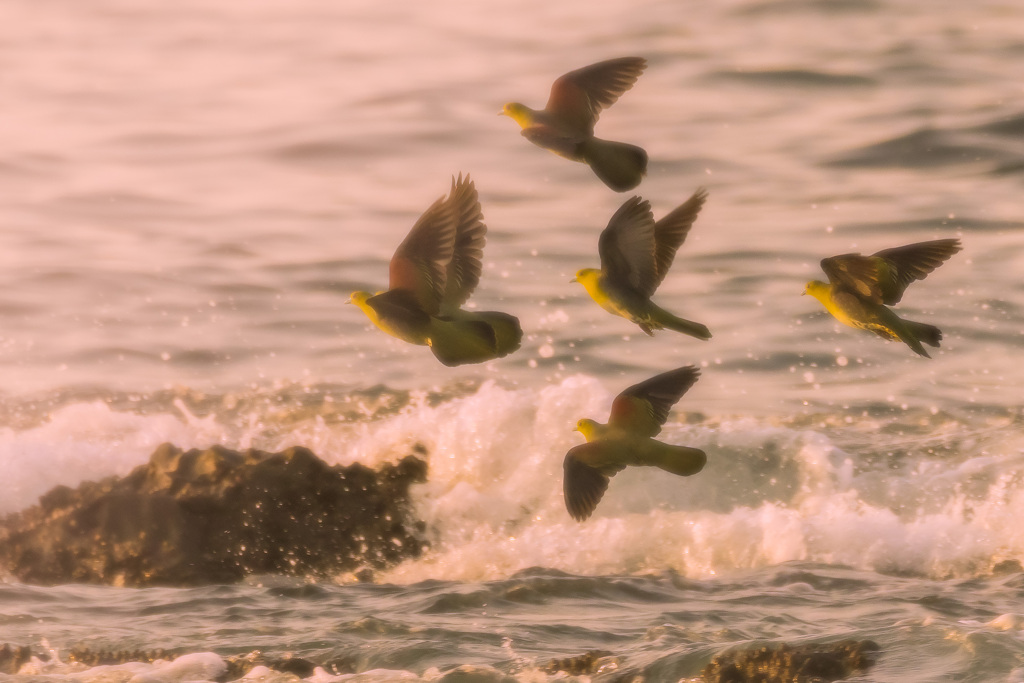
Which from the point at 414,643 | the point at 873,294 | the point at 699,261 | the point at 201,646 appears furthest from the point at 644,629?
the point at 699,261

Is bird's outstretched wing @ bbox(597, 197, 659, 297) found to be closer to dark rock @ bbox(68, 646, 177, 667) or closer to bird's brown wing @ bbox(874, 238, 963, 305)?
bird's brown wing @ bbox(874, 238, 963, 305)

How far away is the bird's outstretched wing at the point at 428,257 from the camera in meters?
3.10

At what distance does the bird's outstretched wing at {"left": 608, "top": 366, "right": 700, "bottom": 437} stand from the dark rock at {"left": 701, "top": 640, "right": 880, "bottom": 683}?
5.47 feet

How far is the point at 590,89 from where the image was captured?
3.49m

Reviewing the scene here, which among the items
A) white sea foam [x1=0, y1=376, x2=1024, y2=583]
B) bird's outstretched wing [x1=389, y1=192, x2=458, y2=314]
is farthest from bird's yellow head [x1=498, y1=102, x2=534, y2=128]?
white sea foam [x1=0, y1=376, x2=1024, y2=583]

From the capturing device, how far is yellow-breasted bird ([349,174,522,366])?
297 centimetres

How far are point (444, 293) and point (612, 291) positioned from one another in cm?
46

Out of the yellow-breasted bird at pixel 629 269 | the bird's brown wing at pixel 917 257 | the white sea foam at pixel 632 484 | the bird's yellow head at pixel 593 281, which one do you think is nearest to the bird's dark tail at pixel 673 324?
the yellow-breasted bird at pixel 629 269

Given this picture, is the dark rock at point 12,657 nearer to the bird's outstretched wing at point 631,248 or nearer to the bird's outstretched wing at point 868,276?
the bird's outstretched wing at point 631,248

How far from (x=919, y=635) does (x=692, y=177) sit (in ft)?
22.4

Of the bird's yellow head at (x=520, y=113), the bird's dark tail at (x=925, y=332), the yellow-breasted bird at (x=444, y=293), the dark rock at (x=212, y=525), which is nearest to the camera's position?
the bird's dark tail at (x=925, y=332)

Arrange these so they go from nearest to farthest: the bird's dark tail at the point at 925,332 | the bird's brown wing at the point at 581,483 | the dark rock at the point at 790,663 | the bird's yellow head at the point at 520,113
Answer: the bird's dark tail at the point at 925,332, the bird's brown wing at the point at 581,483, the bird's yellow head at the point at 520,113, the dark rock at the point at 790,663

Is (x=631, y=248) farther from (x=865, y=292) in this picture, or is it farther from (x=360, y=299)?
(x=360, y=299)

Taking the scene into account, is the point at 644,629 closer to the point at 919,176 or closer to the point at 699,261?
the point at 699,261
